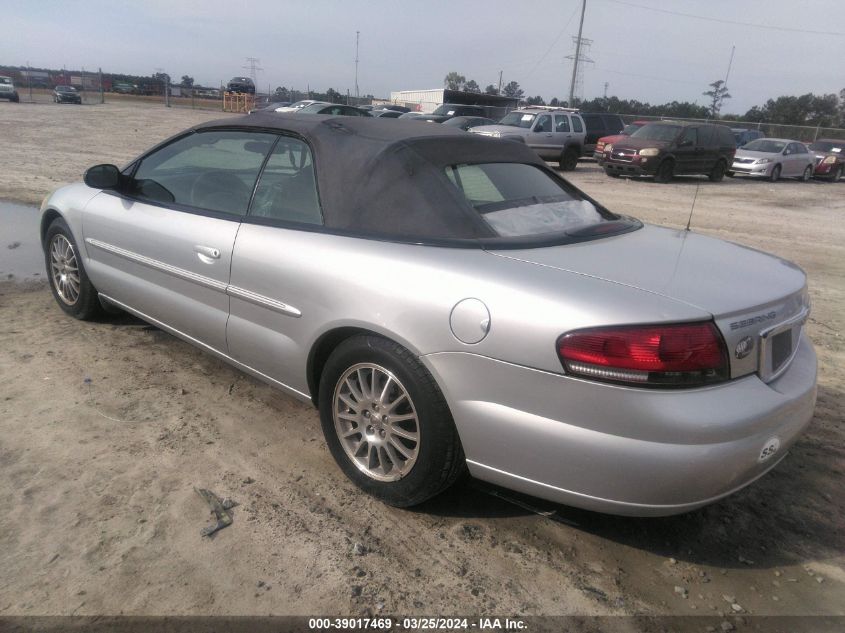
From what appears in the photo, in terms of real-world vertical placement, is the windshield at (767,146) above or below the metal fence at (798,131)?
below

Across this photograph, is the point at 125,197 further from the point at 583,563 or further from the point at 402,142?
the point at 583,563

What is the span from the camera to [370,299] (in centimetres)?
264

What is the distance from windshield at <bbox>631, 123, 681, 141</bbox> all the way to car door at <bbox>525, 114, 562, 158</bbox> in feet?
7.77

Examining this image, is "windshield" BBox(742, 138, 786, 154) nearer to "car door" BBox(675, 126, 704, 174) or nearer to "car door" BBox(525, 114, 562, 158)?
"car door" BBox(675, 126, 704, 174)

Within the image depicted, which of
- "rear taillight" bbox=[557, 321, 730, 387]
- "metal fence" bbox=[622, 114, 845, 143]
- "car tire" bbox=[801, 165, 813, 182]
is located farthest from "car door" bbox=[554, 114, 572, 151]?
"metal fence" bbox=[622, 114, 845, 143]

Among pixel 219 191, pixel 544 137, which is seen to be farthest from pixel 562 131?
pixel 219 191

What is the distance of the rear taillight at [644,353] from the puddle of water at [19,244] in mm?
5429

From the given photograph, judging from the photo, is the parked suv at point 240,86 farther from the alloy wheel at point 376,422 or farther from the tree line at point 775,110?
the alloy wheel at point 376,422

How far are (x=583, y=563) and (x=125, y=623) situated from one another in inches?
65.1

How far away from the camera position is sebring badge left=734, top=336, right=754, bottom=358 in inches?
89.4

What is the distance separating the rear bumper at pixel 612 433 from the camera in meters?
2.14

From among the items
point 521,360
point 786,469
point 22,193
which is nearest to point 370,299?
point 521,360

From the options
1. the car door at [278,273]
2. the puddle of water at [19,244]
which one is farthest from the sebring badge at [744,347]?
the puddle of water at [19,244]

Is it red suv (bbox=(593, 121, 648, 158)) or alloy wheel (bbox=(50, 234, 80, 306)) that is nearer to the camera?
alloy wheel (bbox=(50, 234, 80, 306))
